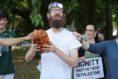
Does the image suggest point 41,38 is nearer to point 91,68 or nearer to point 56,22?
point 56,22

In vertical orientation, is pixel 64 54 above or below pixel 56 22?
below

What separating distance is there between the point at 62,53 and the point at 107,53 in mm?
1091

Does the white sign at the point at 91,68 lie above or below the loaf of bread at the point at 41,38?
below

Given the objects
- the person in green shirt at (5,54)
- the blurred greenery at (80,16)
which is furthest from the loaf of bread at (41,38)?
the blurred greenery at (80,16)

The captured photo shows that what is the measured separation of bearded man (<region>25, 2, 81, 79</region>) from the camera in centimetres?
413

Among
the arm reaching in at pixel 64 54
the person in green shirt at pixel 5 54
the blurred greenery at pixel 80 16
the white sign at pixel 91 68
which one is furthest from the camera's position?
the blurred greenery at pixel 80 16

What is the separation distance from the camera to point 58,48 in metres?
4.09

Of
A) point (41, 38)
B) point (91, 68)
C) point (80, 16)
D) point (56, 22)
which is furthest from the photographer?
point (80, 16)

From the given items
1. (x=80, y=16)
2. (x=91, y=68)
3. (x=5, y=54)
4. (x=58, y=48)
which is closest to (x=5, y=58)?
(x=5, y=54)

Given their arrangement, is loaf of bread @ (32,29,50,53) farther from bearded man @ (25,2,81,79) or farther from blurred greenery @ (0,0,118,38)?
blurred greenery @ (0,0,118,38)

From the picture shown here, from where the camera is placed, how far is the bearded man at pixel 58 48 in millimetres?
4129

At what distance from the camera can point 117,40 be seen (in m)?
4.91

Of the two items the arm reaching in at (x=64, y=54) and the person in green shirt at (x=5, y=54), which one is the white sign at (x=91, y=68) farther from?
the arm reaching in at (x=64, y=54)

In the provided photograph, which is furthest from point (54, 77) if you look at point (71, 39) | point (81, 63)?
point (81, 63)
